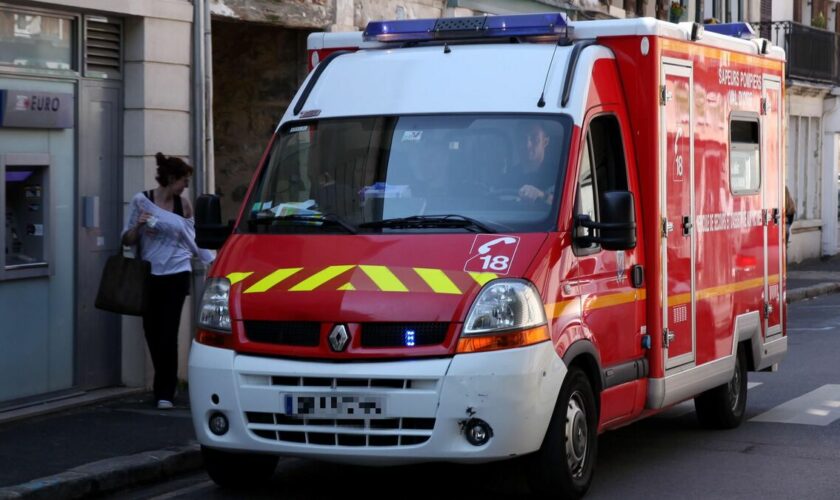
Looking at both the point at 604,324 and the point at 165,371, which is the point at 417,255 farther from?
the point at 165,371

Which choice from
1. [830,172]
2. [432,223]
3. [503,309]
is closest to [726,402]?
[432,223]

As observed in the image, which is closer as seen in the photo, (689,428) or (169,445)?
(169,445)

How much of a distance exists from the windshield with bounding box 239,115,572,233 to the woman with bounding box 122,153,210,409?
2.86m

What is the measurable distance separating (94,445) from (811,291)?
59.7 feet

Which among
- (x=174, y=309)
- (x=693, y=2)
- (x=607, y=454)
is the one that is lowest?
(x=607, y=454)

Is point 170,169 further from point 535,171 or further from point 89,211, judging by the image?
point 535,171

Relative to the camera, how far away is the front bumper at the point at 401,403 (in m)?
7.19

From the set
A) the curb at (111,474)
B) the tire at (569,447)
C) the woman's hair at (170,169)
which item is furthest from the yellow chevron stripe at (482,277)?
the woman's hair at (170,169)

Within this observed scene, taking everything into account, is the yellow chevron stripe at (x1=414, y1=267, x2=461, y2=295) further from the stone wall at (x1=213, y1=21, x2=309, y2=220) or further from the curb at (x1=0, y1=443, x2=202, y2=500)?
the stone wall at (x1=213, y1=21, x2=309, y2=220)

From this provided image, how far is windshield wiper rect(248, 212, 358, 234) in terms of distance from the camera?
26.1ft

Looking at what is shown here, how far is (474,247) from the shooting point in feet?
24.9

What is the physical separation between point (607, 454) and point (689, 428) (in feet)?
4.60

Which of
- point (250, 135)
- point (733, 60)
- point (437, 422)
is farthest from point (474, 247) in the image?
point (250, 135)

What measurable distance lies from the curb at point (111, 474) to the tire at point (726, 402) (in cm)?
351
